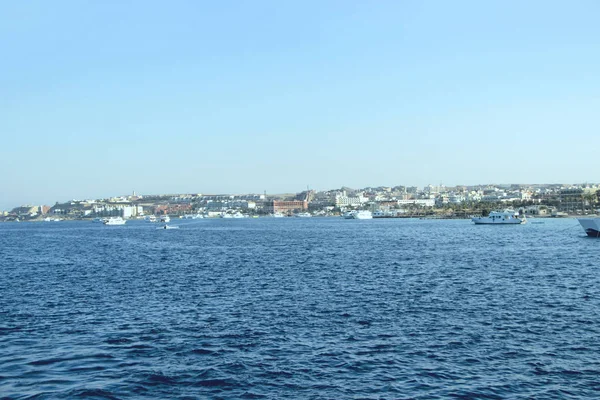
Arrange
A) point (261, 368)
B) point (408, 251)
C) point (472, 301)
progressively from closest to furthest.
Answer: point (261, 368) → point (472, 301) → point (408, 251)

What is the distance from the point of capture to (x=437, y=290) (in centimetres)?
3188

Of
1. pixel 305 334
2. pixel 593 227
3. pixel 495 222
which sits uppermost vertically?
pixel 305 334

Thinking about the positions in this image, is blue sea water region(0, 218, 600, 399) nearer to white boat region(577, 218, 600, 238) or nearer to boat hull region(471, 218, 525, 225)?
white boat region(577, 218, 600, 238)

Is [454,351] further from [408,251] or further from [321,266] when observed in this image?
[408,251]

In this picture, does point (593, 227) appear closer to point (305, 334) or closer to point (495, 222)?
point (495, 222)

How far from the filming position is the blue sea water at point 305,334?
16016 millimetres

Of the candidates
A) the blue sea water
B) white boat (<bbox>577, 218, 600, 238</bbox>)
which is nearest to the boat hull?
white boat (<bbox>577, 218, 600, 238</bbox>)

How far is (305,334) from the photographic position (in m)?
21.6

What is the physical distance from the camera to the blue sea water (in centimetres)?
1602

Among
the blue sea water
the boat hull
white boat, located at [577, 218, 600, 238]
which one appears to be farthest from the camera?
the boat hull

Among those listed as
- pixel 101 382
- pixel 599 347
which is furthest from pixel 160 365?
pixel 599 347

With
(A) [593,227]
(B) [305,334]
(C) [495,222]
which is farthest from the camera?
(C) [495,222]

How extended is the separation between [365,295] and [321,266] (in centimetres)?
1547

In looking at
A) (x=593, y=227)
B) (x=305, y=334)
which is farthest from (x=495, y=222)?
(x=305, y=334)
